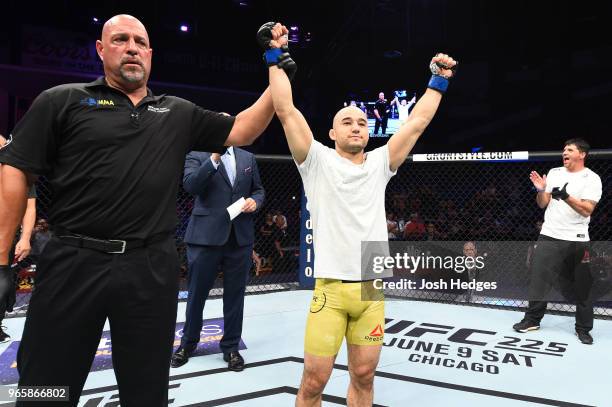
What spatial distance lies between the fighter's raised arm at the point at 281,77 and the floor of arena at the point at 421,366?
1.53 metres

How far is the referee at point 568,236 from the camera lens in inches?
149

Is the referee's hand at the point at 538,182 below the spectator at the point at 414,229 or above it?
above

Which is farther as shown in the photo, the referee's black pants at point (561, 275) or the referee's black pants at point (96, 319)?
the referee's black pants at point (561, 275)

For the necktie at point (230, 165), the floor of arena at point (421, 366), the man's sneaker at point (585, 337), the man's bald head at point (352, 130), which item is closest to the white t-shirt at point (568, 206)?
the man's sneaker at point (585, 337)

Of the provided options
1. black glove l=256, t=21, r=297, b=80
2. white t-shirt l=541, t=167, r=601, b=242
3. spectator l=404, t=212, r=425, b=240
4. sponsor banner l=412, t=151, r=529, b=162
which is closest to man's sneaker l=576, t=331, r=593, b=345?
white t-shirt l=541, t=167, r=601, b=242

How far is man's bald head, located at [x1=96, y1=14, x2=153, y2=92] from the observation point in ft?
5.07

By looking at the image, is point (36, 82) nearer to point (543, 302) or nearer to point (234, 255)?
point (234, 255)

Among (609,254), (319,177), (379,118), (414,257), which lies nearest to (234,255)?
(319,177)

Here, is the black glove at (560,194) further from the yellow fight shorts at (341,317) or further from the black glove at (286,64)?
the black glove at (286,64)

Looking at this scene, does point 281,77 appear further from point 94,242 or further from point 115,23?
point 94,242

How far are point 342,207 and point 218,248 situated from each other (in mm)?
1397

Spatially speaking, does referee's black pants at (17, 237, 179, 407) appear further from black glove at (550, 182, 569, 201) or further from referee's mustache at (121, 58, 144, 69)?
black glove at (550, 182, 569, 201)

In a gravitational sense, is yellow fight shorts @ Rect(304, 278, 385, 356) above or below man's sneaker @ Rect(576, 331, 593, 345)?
above

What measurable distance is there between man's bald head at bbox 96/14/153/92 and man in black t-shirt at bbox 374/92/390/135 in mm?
11705
